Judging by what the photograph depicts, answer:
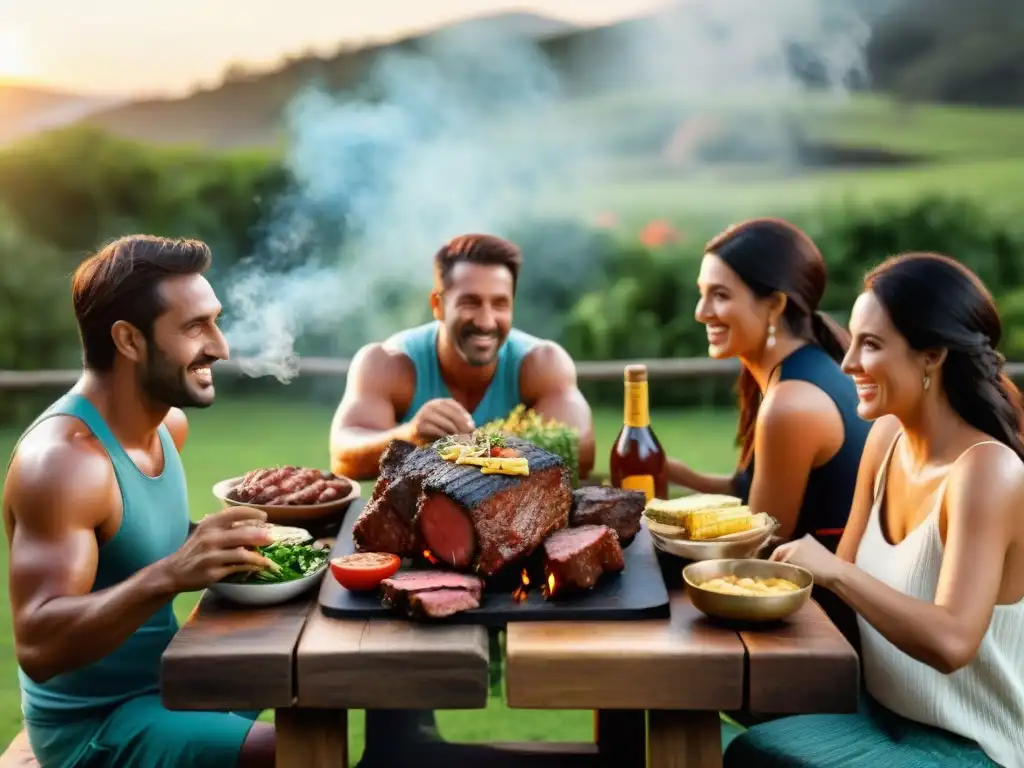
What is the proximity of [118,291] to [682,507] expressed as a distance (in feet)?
4.19

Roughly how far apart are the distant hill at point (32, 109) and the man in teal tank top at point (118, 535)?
35.8 feet

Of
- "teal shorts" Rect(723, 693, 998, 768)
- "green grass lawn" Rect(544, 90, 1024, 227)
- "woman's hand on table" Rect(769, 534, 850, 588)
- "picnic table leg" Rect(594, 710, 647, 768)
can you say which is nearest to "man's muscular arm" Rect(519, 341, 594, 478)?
"picnic table leg" Rect(594, 710, 647, 768)

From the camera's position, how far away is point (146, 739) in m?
2.21

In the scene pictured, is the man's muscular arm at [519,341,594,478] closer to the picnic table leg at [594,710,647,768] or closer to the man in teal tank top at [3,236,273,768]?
the picnic table leg at [594,710,647,768]

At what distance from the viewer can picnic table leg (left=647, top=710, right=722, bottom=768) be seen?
78.4 inches

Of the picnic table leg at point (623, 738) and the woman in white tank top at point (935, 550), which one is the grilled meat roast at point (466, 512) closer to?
the woman in white tank top at point (935, 550)

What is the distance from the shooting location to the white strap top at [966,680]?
2262mm

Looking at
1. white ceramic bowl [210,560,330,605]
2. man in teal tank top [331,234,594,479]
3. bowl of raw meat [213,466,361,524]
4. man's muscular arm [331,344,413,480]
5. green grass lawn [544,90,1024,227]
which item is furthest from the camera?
green grass lawn [544,90,1024,227]

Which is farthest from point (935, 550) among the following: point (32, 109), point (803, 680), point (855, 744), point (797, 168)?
point (32, 109)

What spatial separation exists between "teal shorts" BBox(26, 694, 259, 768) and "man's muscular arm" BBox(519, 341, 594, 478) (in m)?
1.59

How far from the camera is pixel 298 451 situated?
872cm

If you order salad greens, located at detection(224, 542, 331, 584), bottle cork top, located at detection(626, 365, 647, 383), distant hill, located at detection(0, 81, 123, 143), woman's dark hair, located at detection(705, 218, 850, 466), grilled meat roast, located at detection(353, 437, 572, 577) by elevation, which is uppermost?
distant hill, located at detection(0, 81, 123, 143)

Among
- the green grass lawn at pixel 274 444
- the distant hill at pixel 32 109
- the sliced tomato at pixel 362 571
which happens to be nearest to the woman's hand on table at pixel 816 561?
the sliced tomato at pixel 362 571

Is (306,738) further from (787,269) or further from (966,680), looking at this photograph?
(787,269)
